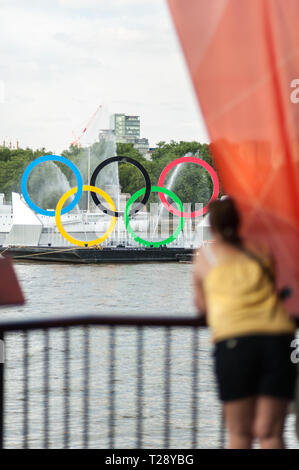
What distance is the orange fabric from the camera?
11.7 feet

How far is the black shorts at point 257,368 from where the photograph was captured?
3143 mm

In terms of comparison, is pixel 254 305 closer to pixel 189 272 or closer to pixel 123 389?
pixel 123 389

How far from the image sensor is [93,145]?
80.2 meters

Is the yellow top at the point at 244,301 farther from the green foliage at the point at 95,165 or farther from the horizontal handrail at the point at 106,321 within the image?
the green foliage at the point at 95,165

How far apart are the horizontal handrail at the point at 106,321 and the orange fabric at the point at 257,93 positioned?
1.72 feet

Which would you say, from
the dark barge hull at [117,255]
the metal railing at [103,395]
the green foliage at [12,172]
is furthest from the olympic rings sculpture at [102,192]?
the green foliage at [12,172]

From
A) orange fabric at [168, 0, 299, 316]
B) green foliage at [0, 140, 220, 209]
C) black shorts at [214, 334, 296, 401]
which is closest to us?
black shorts at [214, 334, 296, 401]

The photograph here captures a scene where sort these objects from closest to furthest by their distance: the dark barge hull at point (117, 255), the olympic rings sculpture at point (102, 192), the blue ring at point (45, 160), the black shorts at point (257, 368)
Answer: the black shorts at point (257, 368), the blue ring at point (45, 160), the olympic rings sculpture at point (102, 192), the dark barge hull at point (117, 255)

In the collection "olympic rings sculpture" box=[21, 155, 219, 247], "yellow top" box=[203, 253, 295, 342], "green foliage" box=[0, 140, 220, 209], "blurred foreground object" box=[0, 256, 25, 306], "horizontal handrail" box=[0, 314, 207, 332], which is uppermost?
"green foliage" box=[0, 140, 220, 209]

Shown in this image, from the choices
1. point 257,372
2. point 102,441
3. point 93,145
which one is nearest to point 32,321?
point 257,372

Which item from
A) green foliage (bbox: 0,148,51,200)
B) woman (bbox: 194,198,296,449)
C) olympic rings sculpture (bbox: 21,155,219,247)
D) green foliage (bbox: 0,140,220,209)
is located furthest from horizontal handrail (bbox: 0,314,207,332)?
green foliage (bbox: 0,148,51,200)

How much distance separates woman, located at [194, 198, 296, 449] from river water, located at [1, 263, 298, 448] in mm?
762

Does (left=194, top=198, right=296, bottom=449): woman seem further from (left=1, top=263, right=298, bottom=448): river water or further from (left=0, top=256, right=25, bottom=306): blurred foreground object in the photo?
(left=0, top=256, right=25, bottom=306): blurred foreground object

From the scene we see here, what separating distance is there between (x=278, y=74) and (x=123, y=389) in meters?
16.0
